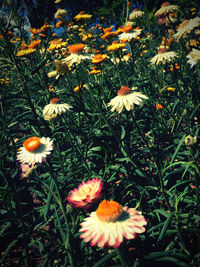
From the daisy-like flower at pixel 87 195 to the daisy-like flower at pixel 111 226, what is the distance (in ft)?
0.19

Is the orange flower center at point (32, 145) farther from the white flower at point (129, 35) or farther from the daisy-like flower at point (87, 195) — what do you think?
the white flower at point (129, 35)

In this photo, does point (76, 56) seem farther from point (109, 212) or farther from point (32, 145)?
point (109, 212)

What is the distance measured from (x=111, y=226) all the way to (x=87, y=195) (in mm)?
131

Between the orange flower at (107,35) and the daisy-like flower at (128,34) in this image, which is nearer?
the daisy-like flower at (128,34)

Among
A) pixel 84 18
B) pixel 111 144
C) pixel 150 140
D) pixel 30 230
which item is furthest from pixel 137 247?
pixel 84 18

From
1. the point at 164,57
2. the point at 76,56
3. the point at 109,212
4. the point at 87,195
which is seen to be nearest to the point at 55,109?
the point at 76,56

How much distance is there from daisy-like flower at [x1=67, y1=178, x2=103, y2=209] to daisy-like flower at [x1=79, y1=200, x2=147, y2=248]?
0.19ft

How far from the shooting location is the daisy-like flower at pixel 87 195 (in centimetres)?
66

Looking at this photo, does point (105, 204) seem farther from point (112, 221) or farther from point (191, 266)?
point (191, 266)

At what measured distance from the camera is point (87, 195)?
67cm

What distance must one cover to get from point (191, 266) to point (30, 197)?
134cm

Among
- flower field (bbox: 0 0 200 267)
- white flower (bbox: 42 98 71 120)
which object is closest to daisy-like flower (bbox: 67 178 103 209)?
flower field (bbox: 0 0 200 267)

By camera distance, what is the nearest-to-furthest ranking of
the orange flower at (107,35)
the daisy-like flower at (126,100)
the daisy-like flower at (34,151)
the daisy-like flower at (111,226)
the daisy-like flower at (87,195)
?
the daisy-like flower at (111,226), the daisy-like flower at (87,195), the daisy-like flower at (34,151), the daisy-like flower at (126,100), the orange flower at (107,35)

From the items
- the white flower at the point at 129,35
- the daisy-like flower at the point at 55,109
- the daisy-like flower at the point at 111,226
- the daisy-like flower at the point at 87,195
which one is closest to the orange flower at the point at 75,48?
the white flower at the point at 129,35
